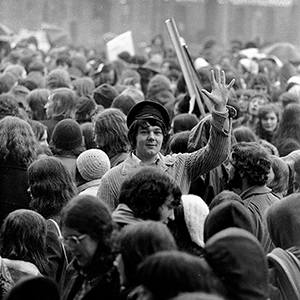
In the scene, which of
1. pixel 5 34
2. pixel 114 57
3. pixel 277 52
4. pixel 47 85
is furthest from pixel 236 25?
pixel 47 85

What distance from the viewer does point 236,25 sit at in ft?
168

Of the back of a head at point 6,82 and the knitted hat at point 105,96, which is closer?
the knitted hat at point 105,96

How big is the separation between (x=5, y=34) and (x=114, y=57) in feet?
15.9

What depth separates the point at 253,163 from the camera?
20.7 feet

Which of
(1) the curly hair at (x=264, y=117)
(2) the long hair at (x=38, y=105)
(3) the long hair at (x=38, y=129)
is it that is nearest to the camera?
(3) the long hair at (x=38, y=129)

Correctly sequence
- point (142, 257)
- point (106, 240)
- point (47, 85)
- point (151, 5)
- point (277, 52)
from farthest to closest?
point (151, 5)
point (277, 52)
point (47, 85)
point (106, 240)
point (142, 257)

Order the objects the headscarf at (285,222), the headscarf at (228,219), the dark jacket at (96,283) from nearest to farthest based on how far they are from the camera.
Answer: the dark jacket at (96,283) < the headscarf at (228,219) < the headscarf at (285,222)

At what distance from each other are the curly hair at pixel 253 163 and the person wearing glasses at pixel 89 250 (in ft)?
6.05

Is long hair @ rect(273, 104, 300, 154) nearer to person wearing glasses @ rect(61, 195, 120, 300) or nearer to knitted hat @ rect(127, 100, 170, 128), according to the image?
knitted hat @ rect(127, 100, 170, 128)

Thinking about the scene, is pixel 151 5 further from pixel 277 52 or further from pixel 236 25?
pixel 277 52

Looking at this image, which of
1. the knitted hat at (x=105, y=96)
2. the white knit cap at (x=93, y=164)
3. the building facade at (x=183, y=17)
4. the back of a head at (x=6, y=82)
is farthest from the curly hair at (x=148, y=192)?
the building facade at (x=183, y=17)

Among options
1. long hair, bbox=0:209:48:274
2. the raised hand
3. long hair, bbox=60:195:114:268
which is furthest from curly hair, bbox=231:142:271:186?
long hair, bbox=60:195:114:268

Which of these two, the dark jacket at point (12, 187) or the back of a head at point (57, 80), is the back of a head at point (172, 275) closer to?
the dark jacket at point (12, 187)

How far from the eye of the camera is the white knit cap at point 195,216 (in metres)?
5.05
